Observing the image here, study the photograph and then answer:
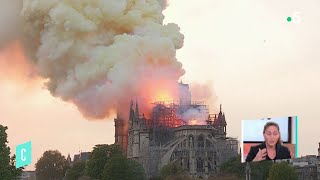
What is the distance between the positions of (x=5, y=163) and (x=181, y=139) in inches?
3296

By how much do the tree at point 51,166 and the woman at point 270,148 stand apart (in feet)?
375

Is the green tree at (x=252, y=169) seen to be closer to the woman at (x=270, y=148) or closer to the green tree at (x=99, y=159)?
the green tree at (x=99, y=159)

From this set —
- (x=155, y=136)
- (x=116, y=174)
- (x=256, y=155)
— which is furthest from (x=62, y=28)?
(x=256, y=155)

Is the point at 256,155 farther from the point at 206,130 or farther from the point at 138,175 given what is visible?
the point at 206,130

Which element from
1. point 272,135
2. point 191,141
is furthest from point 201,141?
point 272,135

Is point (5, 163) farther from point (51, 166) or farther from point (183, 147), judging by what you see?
point (51, 166)

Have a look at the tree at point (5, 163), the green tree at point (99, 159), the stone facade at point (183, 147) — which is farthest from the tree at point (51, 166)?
the tree at point (5, 163)

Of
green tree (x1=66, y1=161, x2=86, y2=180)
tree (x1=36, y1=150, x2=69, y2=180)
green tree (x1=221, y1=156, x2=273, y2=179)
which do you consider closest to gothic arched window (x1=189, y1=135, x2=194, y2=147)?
green tree (x1=221, y1=156, x2=273, y2=179)

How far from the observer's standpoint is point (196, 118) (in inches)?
6403

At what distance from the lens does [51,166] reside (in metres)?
184

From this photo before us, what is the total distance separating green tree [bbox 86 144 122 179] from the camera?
140 metres

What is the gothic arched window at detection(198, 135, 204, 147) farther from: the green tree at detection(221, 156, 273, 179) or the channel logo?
the channel logo

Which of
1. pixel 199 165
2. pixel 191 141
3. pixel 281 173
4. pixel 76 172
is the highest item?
pixel 191 141

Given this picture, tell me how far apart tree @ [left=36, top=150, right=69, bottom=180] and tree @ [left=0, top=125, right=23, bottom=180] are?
10611cm
